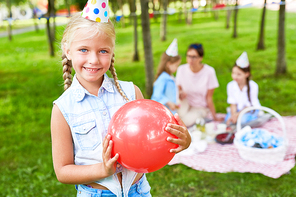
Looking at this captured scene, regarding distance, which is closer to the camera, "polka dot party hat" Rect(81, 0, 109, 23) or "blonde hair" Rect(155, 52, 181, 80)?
"polka dot party hat" Rect(81, 0, 109, 23)

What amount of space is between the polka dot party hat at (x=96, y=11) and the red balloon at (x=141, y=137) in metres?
0.50

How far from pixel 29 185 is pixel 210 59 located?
7920 millimetres

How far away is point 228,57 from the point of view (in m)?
10.3

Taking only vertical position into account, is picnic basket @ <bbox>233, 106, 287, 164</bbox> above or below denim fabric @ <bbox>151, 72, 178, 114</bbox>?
below

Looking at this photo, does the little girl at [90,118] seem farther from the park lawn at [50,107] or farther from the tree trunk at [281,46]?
the tree trunk at [281,46]

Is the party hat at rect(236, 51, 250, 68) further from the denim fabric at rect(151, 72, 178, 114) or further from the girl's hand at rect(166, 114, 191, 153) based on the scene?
the girl's hand at rect(166, 114, 191, 153)

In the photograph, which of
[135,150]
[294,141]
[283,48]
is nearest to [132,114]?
[135,150]

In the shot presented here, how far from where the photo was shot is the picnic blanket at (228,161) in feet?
12.6

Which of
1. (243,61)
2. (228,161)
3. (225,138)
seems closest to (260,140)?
(228,161)

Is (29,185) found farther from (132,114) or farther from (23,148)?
(132,114)

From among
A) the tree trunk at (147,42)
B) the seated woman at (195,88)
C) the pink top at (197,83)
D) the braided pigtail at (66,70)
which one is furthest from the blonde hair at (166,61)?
the braided pigtail at (66,70)

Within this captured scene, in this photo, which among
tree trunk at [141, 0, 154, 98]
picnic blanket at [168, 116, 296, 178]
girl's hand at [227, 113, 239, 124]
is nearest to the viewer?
picnic blanket at [168, 116, 296, 178]

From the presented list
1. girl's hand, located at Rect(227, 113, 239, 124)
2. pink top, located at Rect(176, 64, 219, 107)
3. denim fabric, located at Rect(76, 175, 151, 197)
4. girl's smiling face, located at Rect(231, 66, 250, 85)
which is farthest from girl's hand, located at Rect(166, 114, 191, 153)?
pink top, located at Rect(176, 64, 219, 107)

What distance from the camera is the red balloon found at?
1.42 metres
